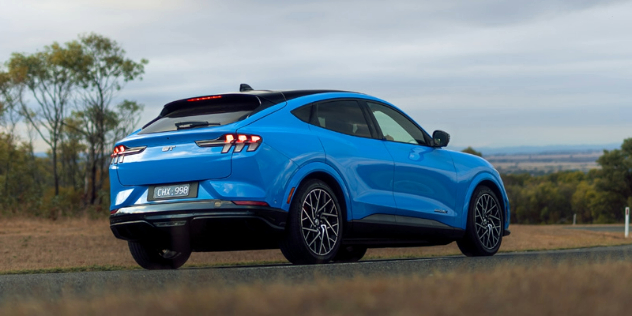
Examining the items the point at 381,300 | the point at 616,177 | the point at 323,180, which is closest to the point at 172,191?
the point at 323,180

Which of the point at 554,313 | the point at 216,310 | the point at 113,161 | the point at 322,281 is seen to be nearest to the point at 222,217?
the point at 113,161

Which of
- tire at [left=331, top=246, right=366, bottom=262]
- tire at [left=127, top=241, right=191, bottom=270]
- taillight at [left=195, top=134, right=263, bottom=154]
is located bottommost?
tire at [left=331, top=246, right=366, bottom=262]

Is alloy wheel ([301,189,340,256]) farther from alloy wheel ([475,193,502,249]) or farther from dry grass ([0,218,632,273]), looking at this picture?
dry grass ([0,218,632,273])

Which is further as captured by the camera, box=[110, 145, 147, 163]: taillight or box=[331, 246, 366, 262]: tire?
box=[331, 246, 366, 262]: tire

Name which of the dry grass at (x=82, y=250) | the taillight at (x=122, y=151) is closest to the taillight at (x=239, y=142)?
the taillight at (x=122, y=151)

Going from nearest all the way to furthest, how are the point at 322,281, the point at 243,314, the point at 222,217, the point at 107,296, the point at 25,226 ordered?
the point at 243,314 → the point at 107,296 → the point at 322,281 → the point at 222,217 → the point at 25,226

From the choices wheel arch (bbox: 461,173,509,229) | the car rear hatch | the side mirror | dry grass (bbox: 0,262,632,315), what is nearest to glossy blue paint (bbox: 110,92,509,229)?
the car rear hatch

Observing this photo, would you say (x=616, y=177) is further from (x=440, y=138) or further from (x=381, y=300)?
(x=381, y=300)

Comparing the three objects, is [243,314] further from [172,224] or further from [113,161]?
[113,161]

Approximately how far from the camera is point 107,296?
3.49 metres

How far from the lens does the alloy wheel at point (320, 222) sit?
6805mm

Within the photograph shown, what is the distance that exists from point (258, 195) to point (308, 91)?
5.35 ft

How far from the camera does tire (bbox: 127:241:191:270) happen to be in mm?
7727

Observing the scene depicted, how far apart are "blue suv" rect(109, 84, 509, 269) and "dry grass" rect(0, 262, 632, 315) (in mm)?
2626
